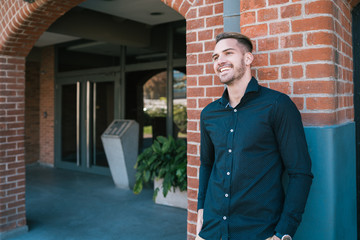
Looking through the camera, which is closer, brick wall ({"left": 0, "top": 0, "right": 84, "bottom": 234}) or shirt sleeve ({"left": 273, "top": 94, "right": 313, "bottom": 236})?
shirt sleeve ({"left": 273, "top": 94, "right": 313, "bottom": 236})

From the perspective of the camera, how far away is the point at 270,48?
6.67 ft

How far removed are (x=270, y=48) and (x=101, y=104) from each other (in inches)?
270

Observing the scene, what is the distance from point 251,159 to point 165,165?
398 centimetres

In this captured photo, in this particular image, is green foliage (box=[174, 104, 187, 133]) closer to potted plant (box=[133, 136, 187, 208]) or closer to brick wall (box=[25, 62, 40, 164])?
potted plant (box=[133, 136, 187, 208])

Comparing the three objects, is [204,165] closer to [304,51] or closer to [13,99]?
[304,51]

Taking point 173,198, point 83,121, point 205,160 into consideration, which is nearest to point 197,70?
point 205,160

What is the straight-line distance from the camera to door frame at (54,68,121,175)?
26.3 feet

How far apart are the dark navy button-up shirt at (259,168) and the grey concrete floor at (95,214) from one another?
276cm

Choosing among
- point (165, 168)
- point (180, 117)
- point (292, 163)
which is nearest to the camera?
point (292, 163)

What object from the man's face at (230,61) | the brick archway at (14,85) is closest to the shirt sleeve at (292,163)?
the man's face at (230,61)

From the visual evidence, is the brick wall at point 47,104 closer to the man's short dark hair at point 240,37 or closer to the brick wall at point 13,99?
the brick wall at point 13,99

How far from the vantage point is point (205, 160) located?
197 centimetres

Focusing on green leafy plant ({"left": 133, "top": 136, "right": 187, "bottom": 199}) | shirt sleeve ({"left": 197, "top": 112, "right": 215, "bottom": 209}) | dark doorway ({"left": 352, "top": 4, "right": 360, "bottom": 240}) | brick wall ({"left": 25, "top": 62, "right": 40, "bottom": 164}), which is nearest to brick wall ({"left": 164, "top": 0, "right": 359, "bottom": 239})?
dark doorway ({"left": 352, "top": 4, "right": 360, "bottom": 240})

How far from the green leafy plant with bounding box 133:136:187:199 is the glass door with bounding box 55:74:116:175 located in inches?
108
